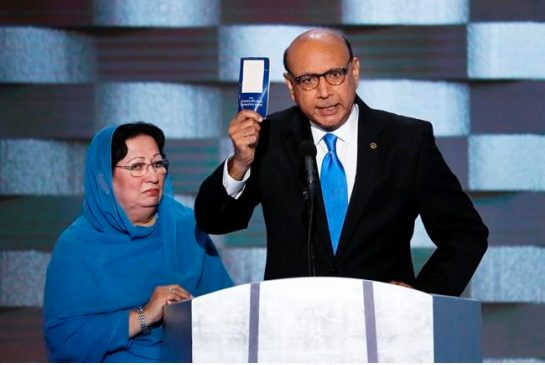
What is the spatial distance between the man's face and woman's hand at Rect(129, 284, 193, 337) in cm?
56

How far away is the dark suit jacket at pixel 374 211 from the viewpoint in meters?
2.51

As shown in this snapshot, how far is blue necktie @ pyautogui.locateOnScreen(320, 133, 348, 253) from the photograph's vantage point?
2.54 metres

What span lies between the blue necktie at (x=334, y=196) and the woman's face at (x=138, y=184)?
524mm

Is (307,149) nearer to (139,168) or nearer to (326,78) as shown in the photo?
(326,78)

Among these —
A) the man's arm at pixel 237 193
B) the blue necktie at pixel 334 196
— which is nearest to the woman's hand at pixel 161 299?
the man's arm at pixel 237 193

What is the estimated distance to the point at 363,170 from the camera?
2.55 m

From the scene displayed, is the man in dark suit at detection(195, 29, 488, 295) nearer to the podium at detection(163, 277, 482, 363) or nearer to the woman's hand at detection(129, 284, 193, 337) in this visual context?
the woman's hand at detection(129, 284, 193, 337)

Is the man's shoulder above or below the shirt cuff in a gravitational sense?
above

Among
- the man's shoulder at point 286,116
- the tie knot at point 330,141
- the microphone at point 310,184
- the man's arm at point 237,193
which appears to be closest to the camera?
the microphone at point 310,184

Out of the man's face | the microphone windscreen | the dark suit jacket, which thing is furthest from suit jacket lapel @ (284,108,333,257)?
the microphone windscreen

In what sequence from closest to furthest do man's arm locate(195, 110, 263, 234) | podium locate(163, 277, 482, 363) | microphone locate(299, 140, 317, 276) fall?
podium locate(163, 277, 482, 363) → microphone locate(299, 140, 317, 276) → man's arm locate(195, 110, 263, 234)

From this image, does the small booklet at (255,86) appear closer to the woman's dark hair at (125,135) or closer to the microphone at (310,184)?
the microphone at (310,184)

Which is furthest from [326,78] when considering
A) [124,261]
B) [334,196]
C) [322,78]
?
[124,261]

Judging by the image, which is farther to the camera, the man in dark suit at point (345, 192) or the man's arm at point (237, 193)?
the man in dark suit at point (345, 192)
